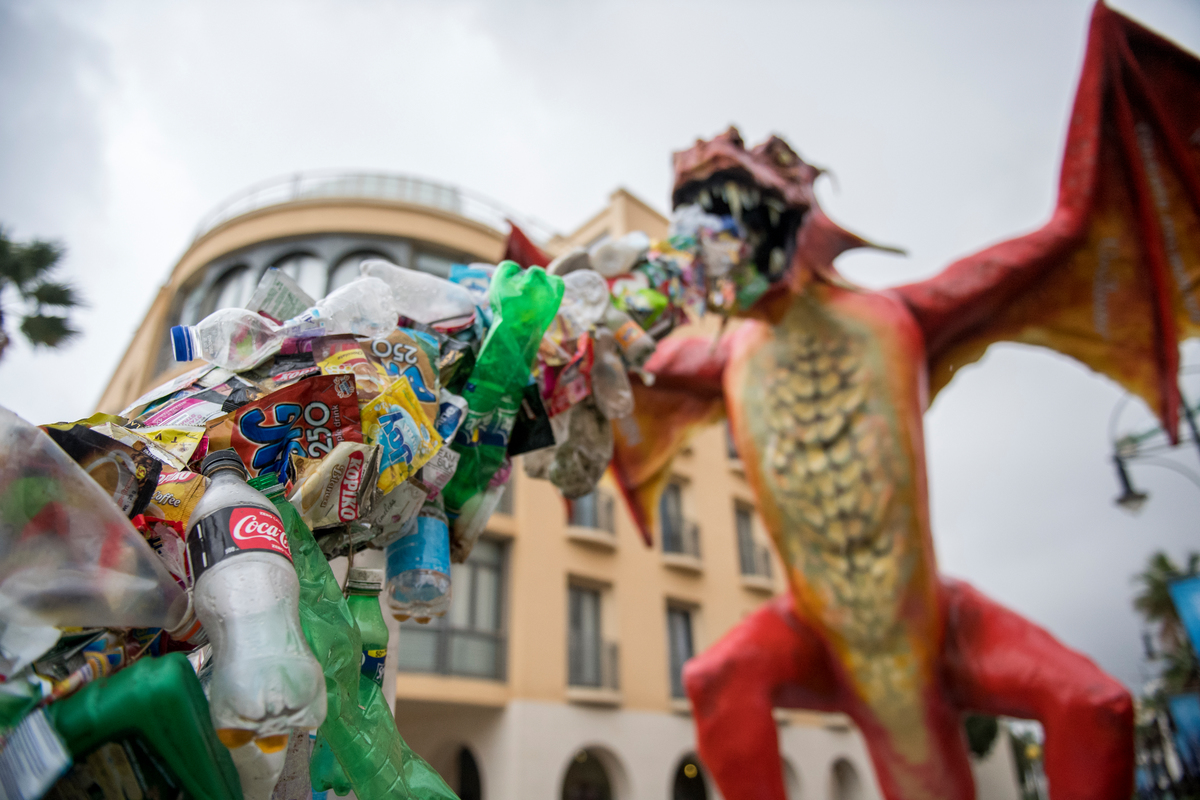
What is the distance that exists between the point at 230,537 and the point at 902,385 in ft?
7.41

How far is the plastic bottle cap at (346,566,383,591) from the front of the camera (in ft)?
4.26

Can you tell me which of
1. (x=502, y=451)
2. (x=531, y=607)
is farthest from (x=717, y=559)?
(x=502, y=451)

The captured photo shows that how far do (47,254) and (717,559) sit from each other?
9.55 m

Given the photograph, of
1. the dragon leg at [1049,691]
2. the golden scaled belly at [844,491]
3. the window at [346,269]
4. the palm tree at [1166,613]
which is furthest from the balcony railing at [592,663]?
the palm tree at [1166,613]

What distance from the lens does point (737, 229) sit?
254cm

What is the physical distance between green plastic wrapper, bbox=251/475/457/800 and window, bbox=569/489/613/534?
32.2 feet

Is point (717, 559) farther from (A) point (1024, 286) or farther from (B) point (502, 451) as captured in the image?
(B) point (502, 451)

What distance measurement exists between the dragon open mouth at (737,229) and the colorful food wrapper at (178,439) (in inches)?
64.5

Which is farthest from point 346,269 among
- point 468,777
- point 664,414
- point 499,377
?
point 499,377

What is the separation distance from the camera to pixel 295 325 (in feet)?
4.24

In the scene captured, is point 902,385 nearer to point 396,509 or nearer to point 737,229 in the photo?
point 737,229

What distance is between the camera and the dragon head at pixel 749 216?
2500mm

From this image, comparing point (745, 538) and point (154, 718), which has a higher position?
point (745, 538)

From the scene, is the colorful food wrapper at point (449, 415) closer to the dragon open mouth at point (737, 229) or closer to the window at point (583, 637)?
the dragon open mouth at point (737, 229)
